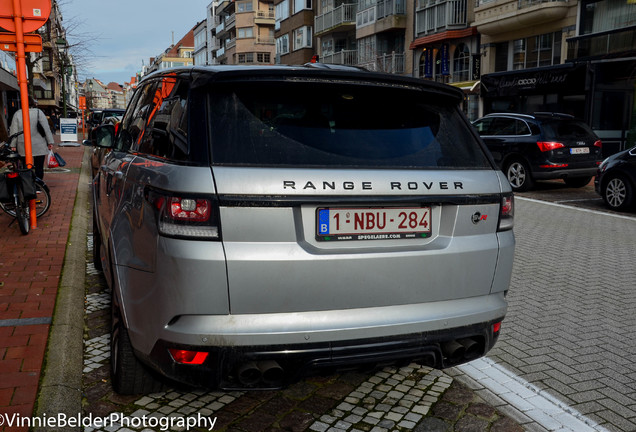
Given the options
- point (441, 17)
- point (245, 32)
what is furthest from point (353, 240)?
point (245, 32)

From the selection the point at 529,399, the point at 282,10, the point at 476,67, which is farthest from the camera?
the point at 282,10

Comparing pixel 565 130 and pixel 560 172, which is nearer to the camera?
pixel 560 172

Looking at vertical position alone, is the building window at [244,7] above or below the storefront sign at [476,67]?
above

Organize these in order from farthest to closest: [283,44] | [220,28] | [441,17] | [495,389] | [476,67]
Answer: [220,28]
[283,44]
[441,17]
[476,67]
[495,389]

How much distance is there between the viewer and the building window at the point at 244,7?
75.6m

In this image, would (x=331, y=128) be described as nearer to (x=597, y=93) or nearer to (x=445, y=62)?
(x=597, y=93)

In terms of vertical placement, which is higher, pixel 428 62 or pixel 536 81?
pixel 428 62

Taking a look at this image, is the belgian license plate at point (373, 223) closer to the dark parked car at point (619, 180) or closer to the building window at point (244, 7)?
the dark parked car at point (619, 180)

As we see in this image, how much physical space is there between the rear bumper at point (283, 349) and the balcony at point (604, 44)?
69.0 feet

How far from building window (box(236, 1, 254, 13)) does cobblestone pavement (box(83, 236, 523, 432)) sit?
7679 cm

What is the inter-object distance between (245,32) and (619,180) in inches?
2747

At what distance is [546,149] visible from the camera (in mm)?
13305

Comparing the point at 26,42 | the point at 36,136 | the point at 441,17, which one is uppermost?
the point at 441,17

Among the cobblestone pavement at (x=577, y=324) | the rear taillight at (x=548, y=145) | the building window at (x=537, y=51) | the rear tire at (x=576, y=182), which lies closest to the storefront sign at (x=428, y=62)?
the building window at (x=537, y=51)
